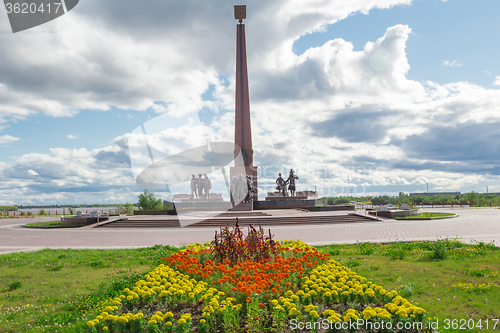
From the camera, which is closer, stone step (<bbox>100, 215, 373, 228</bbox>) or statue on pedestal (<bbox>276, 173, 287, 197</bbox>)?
stone step (<bbox>100, 215, 373, 228</bbox>)

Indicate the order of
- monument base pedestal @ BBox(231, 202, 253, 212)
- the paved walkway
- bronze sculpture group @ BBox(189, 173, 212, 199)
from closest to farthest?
the paved walkway → monument base pedestal @ BBox(231, 202, 253, 212) → bronze sculpture group @ BBox(189, 173, 212, 199)

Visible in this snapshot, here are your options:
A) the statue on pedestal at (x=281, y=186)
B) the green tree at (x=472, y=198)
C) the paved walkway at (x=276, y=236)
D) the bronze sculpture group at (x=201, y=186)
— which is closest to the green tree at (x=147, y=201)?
the bronze sculpture group at (x=201, y=186)

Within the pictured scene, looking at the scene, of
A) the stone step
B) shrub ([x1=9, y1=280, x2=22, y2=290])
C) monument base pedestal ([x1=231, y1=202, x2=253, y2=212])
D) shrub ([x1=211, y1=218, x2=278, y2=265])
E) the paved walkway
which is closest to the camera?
shrub ([x1=9, y1=280, x2=22, y2=290])

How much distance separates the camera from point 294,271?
516 cm

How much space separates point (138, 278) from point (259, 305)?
10.9ft

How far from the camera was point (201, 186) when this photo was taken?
110 ft

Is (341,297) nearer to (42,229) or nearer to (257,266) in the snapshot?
(257,266)

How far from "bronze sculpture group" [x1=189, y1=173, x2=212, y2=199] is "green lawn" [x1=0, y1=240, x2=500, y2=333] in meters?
23.3

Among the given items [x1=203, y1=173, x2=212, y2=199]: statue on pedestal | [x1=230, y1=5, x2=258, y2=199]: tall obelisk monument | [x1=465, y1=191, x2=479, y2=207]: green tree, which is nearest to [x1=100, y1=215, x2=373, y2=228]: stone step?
[x1=203, y1=173, x2=212, y2=199]: statue on pedestal

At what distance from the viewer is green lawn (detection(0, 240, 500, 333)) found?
4.62m

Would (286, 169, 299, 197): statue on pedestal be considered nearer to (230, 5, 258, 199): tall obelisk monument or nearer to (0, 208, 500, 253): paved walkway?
(230, 5, 258, 199): tall obelisk monument

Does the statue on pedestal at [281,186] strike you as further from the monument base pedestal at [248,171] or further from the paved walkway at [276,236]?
the paved walkway at [276,236]

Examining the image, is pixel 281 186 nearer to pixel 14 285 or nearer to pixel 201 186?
pixel 201 186

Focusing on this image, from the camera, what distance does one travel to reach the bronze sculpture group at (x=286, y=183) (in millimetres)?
34875
